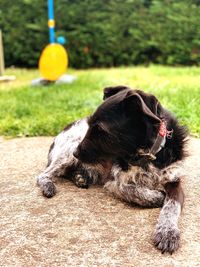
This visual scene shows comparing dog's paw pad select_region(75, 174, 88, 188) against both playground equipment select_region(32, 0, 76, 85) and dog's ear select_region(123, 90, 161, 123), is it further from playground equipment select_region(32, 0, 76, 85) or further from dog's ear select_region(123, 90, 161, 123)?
playground equipment select_region(32, 0, 76, 85)

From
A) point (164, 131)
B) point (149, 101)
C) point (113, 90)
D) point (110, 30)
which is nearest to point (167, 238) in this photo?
point (164, 131)

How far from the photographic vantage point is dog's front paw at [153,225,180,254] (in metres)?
2.86

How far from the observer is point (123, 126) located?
3311mm

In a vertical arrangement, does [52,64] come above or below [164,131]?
below

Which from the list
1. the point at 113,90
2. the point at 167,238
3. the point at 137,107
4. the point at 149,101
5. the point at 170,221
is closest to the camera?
the point at 167,238

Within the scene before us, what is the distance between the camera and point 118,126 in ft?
10.9

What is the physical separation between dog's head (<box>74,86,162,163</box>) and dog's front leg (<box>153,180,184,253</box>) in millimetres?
422

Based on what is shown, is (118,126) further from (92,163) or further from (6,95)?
(6,95)

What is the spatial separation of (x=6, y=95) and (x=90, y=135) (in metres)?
5.09

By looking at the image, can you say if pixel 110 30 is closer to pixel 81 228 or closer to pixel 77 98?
pixel 77 98

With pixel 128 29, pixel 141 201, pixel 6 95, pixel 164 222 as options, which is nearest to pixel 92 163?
pixel 141 201

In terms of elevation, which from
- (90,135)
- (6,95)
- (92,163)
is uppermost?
(90,135)

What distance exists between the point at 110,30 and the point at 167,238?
A: 9521 mm

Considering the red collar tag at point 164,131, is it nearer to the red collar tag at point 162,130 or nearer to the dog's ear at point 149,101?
the red collar tag at point 162,130
